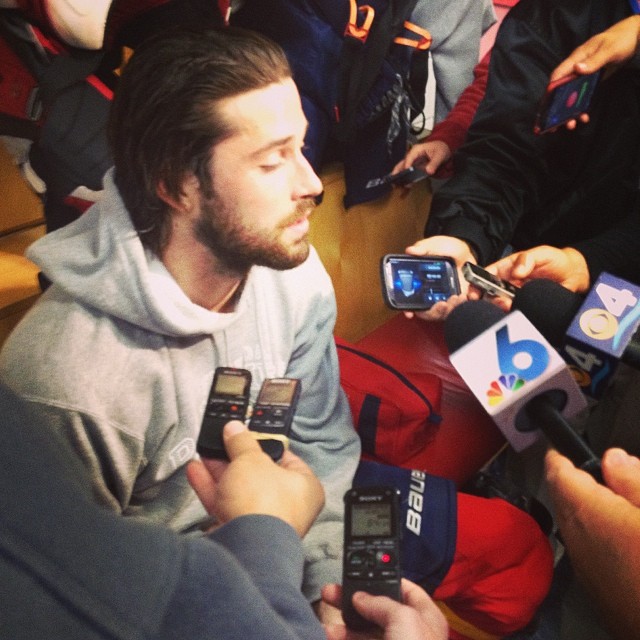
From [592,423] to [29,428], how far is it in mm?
897

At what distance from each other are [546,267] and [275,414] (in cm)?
70

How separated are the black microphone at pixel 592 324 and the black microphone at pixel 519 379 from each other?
92 millimetres

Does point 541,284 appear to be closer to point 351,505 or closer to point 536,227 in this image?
point 351,505

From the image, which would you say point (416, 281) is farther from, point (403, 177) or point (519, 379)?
point (403, 177)

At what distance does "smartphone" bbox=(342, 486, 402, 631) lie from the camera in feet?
2.30

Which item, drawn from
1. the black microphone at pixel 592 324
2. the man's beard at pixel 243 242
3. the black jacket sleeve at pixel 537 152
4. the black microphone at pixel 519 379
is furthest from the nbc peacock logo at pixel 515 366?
the black jacket sleeve at pixel 537 152

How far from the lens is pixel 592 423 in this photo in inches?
40.0

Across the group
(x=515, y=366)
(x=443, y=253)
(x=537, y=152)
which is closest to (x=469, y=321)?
(x=515, y=366)

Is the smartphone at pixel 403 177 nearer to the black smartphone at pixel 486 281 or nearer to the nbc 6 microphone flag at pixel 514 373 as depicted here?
the black smartphone at pixel 486 281

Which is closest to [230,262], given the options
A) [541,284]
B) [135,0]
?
[135,0]

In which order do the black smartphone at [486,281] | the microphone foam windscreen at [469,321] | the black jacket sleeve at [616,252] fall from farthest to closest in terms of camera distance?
A: the black jacket sleeve at [616,252], the black smartphone at [486,281], the microphone foam windscreen at [469,321]

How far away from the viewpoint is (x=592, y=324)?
834 millimetres

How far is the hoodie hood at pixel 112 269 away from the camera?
79 centimetres

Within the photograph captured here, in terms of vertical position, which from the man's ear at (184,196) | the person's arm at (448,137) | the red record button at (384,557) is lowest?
the red record button at (384,557)
